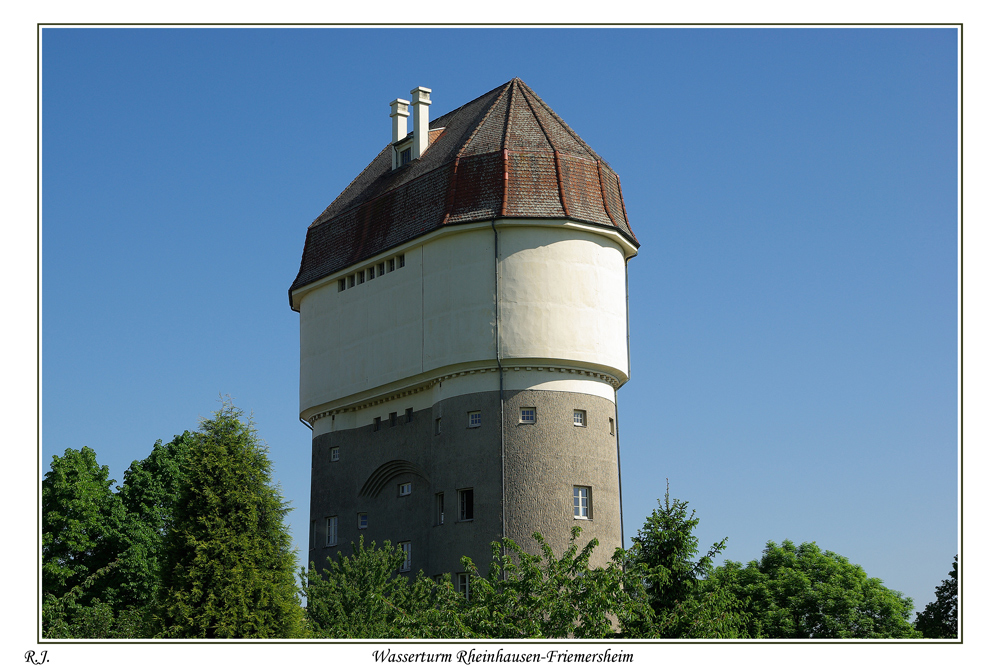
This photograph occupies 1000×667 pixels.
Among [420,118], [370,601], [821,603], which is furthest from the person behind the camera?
[821,603]

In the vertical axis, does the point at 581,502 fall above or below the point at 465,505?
above

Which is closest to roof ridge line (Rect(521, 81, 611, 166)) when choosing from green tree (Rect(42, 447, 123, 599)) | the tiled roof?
the tiled roof

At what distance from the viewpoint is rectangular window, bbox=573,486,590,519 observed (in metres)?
44.2

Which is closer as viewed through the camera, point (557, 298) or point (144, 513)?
point (557, 298)

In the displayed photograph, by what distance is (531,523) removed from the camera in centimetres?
4322

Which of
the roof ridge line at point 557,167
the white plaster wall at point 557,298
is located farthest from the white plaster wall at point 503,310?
the roof ridge line at point 557,167

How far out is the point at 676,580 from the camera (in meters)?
30.8

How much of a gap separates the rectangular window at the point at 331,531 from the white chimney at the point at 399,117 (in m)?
15.2

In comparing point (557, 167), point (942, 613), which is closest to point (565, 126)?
point (557, 167)

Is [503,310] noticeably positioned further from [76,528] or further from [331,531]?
[76,528]

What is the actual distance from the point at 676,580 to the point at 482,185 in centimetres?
1970

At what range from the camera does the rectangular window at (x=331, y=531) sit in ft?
168
